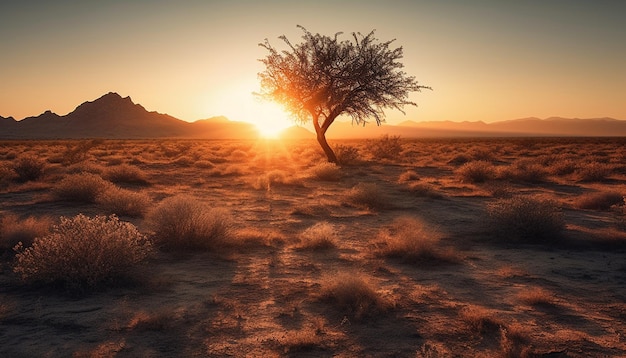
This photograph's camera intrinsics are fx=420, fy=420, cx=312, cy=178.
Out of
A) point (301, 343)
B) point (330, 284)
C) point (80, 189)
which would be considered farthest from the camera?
point (80, 189)

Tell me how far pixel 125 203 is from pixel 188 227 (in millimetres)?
4369

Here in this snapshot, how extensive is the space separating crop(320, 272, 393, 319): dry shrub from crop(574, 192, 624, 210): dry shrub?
35.5ft

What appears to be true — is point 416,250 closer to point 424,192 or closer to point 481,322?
point 481,322

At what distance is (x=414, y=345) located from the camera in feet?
15.7

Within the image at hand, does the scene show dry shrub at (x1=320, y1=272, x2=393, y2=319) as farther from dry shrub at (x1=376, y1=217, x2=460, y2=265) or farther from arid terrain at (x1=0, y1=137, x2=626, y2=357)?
dry shrub at (x1=376, y1=217, x2=460, y2=265)

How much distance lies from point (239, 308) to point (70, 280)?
103 inches

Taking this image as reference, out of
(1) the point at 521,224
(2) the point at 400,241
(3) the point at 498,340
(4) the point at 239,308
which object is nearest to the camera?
(3) the point at 498,340

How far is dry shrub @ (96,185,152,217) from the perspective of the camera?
38.6 ft

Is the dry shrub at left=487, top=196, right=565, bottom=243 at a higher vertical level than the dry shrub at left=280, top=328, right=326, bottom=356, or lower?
higher

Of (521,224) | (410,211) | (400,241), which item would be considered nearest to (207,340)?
(400,241)

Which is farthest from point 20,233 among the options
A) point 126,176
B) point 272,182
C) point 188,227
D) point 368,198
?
point 272,182

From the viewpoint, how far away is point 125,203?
11945 mm

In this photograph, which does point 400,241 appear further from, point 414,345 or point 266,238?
point 414,345

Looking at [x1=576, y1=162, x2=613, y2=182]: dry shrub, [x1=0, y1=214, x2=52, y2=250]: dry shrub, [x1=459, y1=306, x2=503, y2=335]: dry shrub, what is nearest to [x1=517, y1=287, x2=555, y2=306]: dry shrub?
[x1=459, y1=306, x2=503, y2=335]: dry shrub
